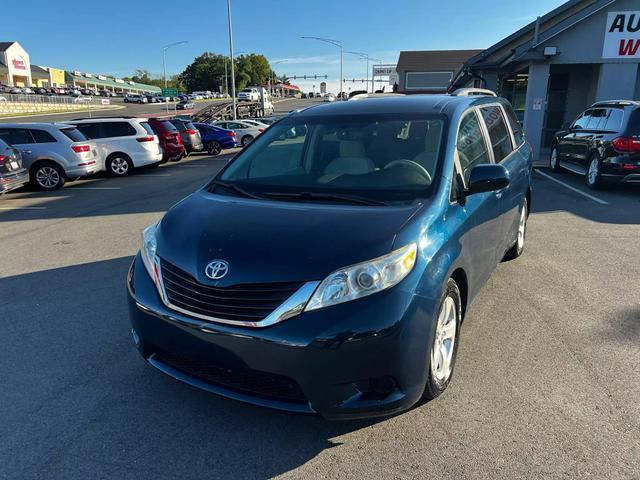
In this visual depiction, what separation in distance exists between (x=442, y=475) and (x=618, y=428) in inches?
45.5

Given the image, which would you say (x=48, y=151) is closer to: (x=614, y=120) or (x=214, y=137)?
(x=214, y=137)

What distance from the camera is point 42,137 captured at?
493 inches

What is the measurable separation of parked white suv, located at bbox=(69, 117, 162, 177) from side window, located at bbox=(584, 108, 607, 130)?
11924 millimetres

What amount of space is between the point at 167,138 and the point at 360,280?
1672cm

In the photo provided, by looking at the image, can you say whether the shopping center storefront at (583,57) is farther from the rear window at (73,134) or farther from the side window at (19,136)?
the side window at (19,136)

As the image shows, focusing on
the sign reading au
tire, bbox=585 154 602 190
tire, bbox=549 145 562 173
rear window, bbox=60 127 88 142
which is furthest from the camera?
the sign reading au

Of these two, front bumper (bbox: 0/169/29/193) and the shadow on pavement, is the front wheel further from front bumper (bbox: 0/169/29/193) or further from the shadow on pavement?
the shadow on pavement

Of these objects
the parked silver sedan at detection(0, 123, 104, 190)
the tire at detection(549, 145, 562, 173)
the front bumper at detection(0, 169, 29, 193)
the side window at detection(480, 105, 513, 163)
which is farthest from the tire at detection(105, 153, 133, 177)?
the side window at detection(480, 105, 513, 163)

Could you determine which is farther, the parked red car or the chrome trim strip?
the parked red car

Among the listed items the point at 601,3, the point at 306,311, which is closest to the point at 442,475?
the point at 306,311

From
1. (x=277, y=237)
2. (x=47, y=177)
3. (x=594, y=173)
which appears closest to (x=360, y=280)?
(x=277, y=237)

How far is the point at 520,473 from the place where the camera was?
2.52 metres

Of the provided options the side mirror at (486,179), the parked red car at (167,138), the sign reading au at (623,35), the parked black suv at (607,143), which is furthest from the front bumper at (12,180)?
the sign reading au at (623,35)

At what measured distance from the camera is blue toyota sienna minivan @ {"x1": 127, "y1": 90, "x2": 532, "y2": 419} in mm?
2477
